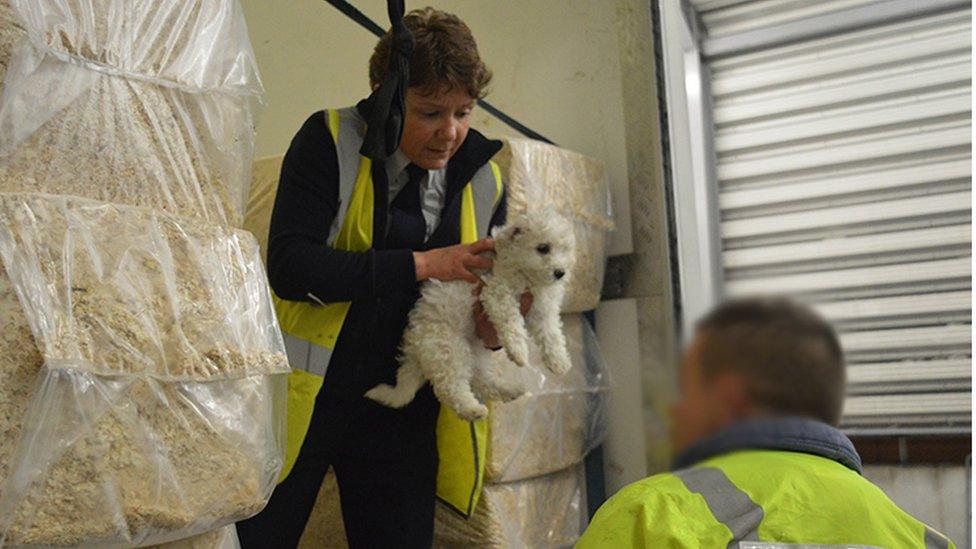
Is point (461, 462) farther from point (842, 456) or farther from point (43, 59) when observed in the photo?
point (842, 456)

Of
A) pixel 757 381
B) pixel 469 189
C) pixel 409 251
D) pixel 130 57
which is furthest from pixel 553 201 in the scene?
pixel 757 381

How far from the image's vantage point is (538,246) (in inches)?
30.0

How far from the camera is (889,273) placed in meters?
0.21

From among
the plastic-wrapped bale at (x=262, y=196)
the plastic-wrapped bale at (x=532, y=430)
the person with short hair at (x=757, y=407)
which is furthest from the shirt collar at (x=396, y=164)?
the person with short hair at (x=757, y=407)

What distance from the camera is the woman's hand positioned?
82cm

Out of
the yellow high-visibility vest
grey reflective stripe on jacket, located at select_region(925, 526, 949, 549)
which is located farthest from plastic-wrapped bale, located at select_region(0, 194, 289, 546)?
grey reflective stripe on jacket, located at select_region(925, 526, 949, 549)

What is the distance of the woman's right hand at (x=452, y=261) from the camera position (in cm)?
78

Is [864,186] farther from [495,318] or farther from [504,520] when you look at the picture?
[504,520]

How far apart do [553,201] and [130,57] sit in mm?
632

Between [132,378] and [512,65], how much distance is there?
14.5 inches

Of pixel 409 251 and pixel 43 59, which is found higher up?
pixel 43 59

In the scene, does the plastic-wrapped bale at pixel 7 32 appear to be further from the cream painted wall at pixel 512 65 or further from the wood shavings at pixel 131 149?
the cream painted wall at pixel 512 65

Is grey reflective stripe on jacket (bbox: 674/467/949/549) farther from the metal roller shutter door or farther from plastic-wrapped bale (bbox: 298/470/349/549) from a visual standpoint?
plastic-wrapped bale (bbox: 298/470/349/549)

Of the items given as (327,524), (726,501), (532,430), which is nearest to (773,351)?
(726,501)
